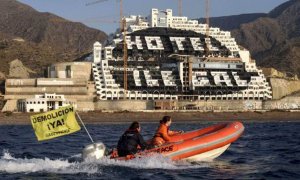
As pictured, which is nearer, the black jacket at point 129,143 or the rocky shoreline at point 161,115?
the black jacket at point 129,143

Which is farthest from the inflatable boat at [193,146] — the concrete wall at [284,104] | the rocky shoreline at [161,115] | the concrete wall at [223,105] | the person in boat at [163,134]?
the concrete wall at [284,104]

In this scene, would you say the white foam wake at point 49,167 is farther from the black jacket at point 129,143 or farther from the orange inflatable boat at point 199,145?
the orange inflatable boat at point 199,145

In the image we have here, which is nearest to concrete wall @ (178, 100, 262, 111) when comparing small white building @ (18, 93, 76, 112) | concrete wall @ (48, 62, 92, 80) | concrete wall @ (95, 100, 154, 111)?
concrete wall @ (95, 100, 154, 111)

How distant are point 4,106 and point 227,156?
4337 inches

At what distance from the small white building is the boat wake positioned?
10380 cm

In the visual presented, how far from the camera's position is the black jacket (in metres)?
29.6

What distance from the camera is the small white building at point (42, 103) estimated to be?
5231 inches

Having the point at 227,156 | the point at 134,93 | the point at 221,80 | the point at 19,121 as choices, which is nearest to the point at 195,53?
the point at 221,80

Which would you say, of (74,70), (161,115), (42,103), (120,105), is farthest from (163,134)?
(74,70)

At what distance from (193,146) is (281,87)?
14182cm

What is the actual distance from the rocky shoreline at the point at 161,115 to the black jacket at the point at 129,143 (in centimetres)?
8892

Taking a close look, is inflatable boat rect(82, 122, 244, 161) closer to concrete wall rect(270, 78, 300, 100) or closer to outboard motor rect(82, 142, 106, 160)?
outboard motor rect(82, 142, 106, 160)

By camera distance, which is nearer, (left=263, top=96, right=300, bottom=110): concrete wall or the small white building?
the small white building

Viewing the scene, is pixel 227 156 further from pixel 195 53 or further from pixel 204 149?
pixel 195 53
